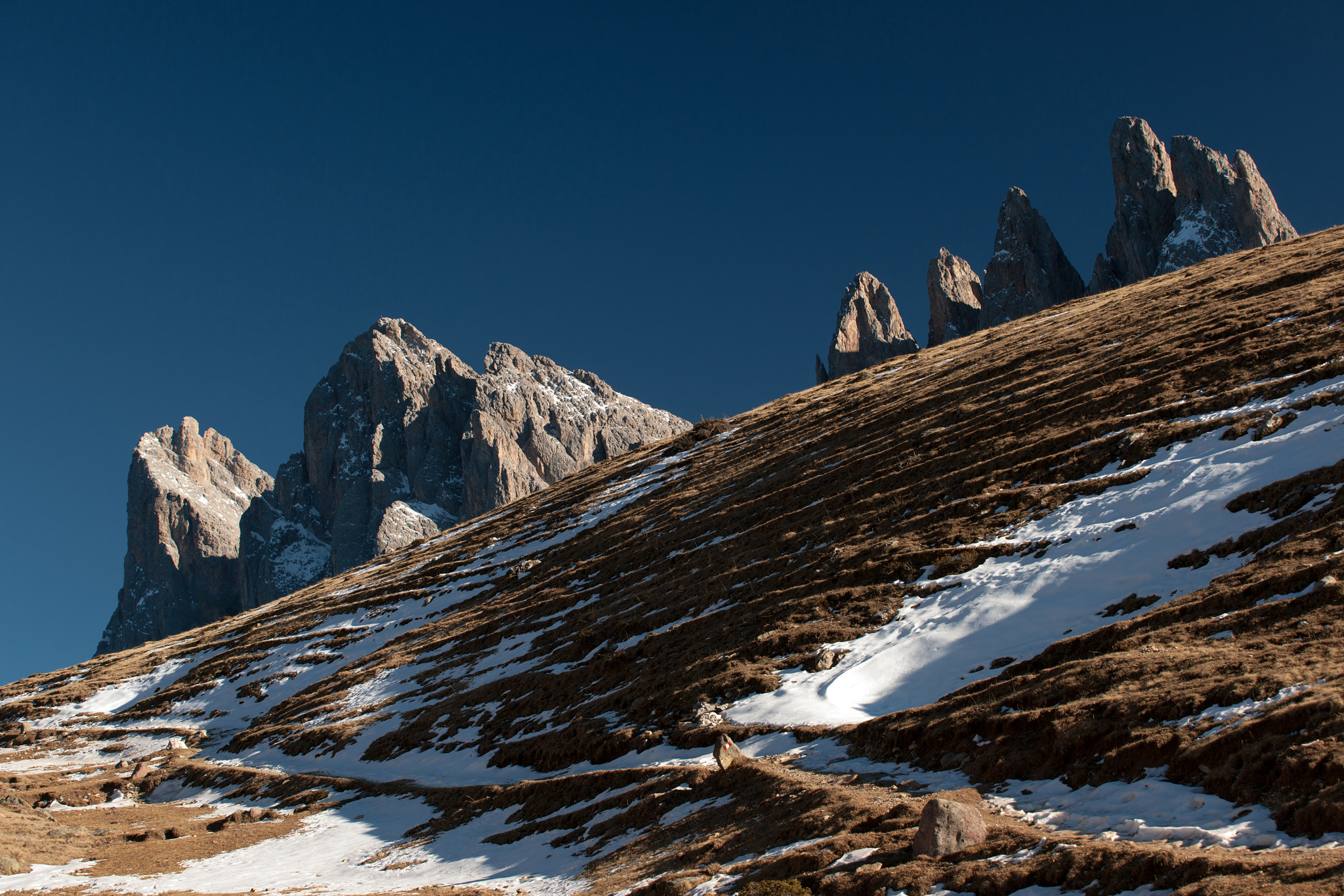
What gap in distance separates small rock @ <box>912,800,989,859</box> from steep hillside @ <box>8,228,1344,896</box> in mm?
163

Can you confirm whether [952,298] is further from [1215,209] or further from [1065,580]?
[1065,580]

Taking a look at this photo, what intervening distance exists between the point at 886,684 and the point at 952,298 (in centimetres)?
15321

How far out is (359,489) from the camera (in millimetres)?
183625

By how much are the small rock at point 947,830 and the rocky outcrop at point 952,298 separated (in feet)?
493

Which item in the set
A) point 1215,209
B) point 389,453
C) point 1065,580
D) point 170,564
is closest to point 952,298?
point 1215,209

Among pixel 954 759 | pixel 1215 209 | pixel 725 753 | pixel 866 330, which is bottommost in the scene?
pixel 954 759

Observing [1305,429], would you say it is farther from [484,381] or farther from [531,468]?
[484,381]

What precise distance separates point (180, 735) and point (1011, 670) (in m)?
42.9

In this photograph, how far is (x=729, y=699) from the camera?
62.7ft

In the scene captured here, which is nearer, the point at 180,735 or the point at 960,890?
the point at 960,890

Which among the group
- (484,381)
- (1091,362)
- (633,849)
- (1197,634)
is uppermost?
(484,381)

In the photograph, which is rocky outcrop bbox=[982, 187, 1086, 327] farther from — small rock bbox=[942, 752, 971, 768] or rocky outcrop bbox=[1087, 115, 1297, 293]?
small rock bbox=[942, 752, 971, 768]

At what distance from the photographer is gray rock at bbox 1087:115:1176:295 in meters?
137

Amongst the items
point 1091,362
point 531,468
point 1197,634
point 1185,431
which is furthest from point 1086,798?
point 531,468
